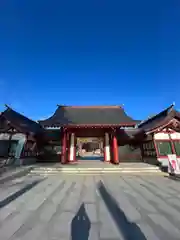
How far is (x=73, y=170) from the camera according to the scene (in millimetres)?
7488

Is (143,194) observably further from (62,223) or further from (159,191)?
(62,223)

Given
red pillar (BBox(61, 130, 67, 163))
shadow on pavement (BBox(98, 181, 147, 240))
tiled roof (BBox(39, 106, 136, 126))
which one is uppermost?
tiled roof (BBox(39, 106, 136, 126))

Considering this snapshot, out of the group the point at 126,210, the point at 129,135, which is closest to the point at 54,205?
the point at 126,210

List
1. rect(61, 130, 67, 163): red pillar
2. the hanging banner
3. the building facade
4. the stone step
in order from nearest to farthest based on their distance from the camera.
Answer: the hanging banner, the stone step, rect(61, 130, 67, 163): red pillar, the building facade

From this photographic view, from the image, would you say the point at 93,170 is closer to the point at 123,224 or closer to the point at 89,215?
the point at 89,215

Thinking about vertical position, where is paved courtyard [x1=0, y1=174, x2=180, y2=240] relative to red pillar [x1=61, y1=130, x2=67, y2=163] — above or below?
below

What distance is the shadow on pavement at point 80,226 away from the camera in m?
2.04

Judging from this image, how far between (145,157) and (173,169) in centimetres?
512

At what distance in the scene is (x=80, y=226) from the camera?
231cm

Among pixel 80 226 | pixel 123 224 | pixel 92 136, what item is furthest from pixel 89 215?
pixel 92 136

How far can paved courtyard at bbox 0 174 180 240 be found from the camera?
6.88ft

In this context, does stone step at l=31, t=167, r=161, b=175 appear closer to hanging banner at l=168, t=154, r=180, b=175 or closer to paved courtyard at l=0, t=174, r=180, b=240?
hanging banner at l=168, t=154, r=180, b=175

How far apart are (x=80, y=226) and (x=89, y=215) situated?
44 cm

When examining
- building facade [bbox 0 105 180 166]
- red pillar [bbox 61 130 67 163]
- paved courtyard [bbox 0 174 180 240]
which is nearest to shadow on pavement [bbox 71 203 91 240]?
paved courtyard [bbox 0 174 180 240]
